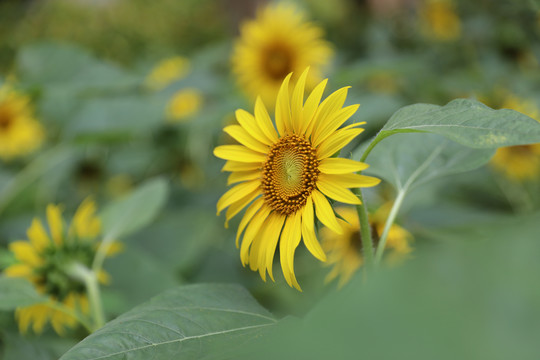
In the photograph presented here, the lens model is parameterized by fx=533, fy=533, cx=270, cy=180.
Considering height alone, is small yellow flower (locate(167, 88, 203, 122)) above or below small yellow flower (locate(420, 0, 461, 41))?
below

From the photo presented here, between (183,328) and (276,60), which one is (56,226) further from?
(276,60)

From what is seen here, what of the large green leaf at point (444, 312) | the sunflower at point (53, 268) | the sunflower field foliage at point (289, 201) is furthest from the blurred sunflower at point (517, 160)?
the large green leaf at point (444, 312)

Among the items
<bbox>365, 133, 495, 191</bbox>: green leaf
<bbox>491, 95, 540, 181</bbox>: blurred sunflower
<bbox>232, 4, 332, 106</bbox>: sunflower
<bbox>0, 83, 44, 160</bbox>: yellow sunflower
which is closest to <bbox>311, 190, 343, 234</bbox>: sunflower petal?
<bbox>365, 133, 495, 191</bbox>: green leaf

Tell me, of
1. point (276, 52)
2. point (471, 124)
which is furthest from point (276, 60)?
point (471, 124)

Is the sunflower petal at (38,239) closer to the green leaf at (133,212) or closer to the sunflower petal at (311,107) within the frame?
the green leaf at (133,212)

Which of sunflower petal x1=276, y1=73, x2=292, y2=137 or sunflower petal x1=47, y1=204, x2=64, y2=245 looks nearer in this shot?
sunflower petal x1=276, y1=73, x2=292, y2=137

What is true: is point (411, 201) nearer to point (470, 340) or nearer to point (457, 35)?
point (470, 340)

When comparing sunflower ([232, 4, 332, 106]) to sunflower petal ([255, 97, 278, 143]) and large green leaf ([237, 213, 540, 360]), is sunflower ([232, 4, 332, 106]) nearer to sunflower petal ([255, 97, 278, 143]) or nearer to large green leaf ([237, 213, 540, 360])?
sunflower petal ([255, 97, 278, 143])
